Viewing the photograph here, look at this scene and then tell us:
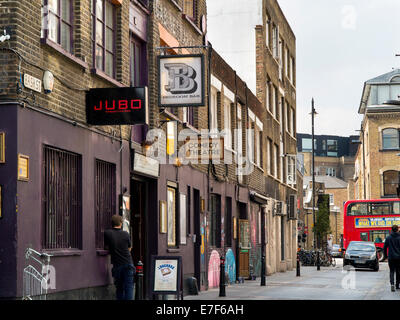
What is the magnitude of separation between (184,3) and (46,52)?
1081 centimetres

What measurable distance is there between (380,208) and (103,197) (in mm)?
40267

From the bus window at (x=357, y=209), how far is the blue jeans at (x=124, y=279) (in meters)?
40.7

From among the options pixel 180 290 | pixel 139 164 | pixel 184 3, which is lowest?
pixel 180 290

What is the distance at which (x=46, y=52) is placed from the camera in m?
13.0

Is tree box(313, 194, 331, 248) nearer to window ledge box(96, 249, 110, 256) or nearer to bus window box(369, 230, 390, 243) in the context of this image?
bus window box(369, 230, 390, 243)

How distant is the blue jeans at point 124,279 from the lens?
14398 millimetres

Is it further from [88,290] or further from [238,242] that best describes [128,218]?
[238,242]

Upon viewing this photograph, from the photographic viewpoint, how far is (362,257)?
142ft

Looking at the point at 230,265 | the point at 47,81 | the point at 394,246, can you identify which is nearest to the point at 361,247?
the point at 230,265

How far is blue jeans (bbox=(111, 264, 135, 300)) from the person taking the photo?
14.4m

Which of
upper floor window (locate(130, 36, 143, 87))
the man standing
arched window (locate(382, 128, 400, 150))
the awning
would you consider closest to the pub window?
the awning

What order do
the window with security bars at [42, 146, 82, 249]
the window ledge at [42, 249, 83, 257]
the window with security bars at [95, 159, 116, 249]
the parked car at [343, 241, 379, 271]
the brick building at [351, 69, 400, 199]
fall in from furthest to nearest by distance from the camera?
the brick building at [351, 69, 400, 199] < the parked car at [343, 241, 379, 271] < the window with security bars at [95, 159, 116, 249] < the window with security bars at [42, 146, 82, 249] < the window ledge at [42, 249, 83, 257]

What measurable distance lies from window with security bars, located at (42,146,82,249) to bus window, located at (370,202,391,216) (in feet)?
135
